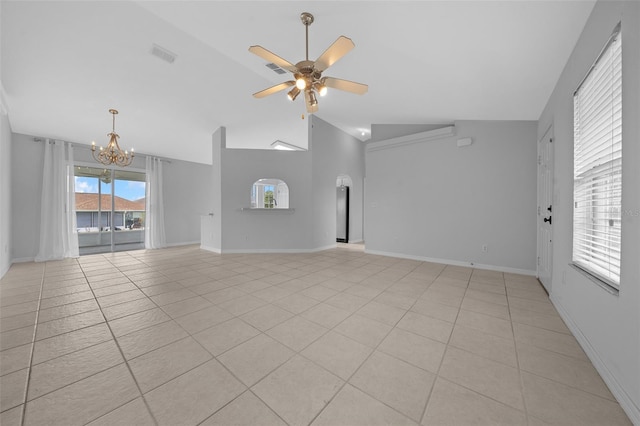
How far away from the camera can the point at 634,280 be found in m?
1.25

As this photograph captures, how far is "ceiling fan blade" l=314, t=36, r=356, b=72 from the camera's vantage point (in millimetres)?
1989

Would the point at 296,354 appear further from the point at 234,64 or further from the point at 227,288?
the point at 234,64

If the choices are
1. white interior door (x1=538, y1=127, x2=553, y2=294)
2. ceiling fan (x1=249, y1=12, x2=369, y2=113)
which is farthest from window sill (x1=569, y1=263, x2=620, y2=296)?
ceiling fan (x1=249, y1=12, x2=369, y2=113)

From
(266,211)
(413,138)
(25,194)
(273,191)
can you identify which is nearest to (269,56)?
(413,138)

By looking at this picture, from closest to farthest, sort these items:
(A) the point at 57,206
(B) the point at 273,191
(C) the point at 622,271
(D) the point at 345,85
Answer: (C) the point at 622,271 < (D) the point at 345,85 < (A) the point at 57,206 < (B) the point at 273,191

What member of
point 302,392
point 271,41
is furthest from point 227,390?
point 271,41

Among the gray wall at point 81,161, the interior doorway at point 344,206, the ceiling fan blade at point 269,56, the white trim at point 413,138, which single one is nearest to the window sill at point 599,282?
the ceiling fan blade at point 269,56

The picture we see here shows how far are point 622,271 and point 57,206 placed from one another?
349 inches

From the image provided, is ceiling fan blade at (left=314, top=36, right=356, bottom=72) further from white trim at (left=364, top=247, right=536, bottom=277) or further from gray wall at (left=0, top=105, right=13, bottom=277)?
gray wall at (left=0, top=105, right=13, bottom=277)

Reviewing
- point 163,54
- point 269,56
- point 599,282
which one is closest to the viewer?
point 599,282

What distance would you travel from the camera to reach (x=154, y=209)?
6.92 metres

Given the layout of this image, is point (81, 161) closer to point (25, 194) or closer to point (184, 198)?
point (25, 194)

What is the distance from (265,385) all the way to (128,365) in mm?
1013

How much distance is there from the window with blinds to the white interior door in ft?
3.73
